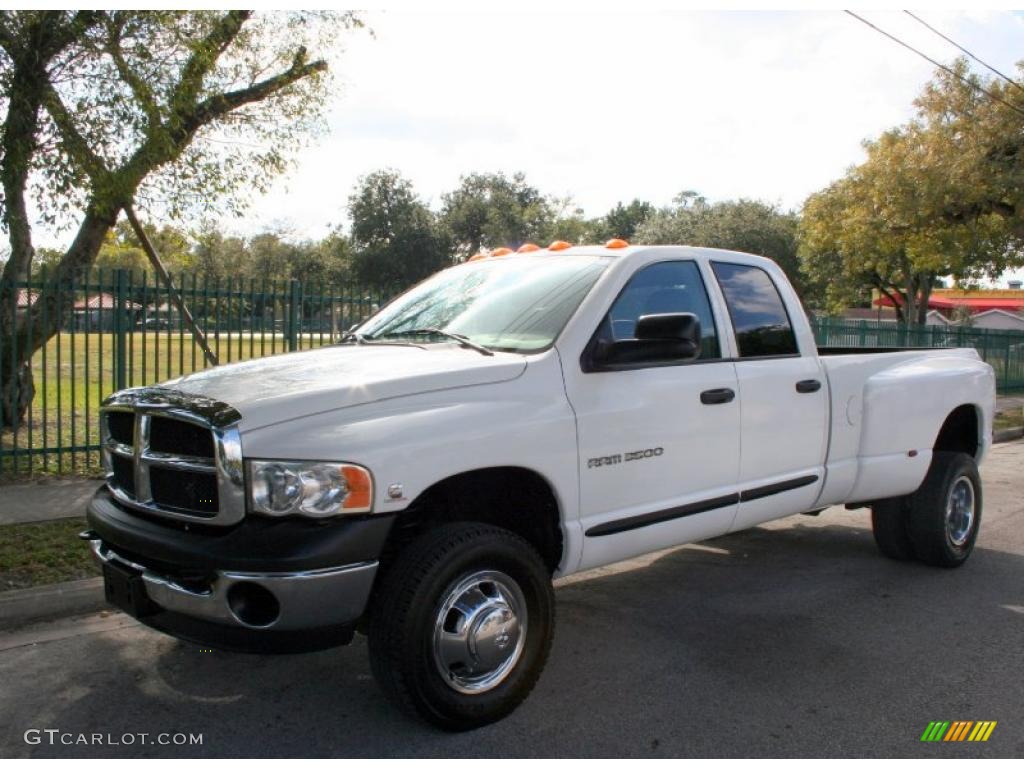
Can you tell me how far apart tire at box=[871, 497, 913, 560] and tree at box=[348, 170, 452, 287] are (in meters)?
43.9

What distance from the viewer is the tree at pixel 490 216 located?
Answer: 50375mm

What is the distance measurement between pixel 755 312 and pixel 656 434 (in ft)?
4.18

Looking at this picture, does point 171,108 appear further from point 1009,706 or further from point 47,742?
point 1009,706

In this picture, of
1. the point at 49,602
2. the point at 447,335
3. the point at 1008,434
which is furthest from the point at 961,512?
the point at 1008,434

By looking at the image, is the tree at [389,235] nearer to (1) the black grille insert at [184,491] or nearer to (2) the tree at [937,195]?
(2) the tree at [937,195]

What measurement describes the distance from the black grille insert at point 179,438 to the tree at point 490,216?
152ft

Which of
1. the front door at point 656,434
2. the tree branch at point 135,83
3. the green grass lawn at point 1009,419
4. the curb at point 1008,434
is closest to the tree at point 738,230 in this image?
the green grass lawn at point 1009,419

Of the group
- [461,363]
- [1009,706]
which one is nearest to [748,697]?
[1009,706]

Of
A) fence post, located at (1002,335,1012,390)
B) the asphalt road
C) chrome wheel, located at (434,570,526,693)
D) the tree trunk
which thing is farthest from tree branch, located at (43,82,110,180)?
fence post, located at (1002,335,1012,390)

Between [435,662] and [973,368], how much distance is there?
Result: 4686mm

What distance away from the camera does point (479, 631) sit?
3369 millimetres

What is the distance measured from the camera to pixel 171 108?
838 centimetres

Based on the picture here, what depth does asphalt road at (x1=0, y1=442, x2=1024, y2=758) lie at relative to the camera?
3379mm

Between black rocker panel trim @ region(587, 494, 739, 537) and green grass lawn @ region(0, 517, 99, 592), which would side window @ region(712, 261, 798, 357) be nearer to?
black rocker panel trim @ region(587, 494, 739, 537)
